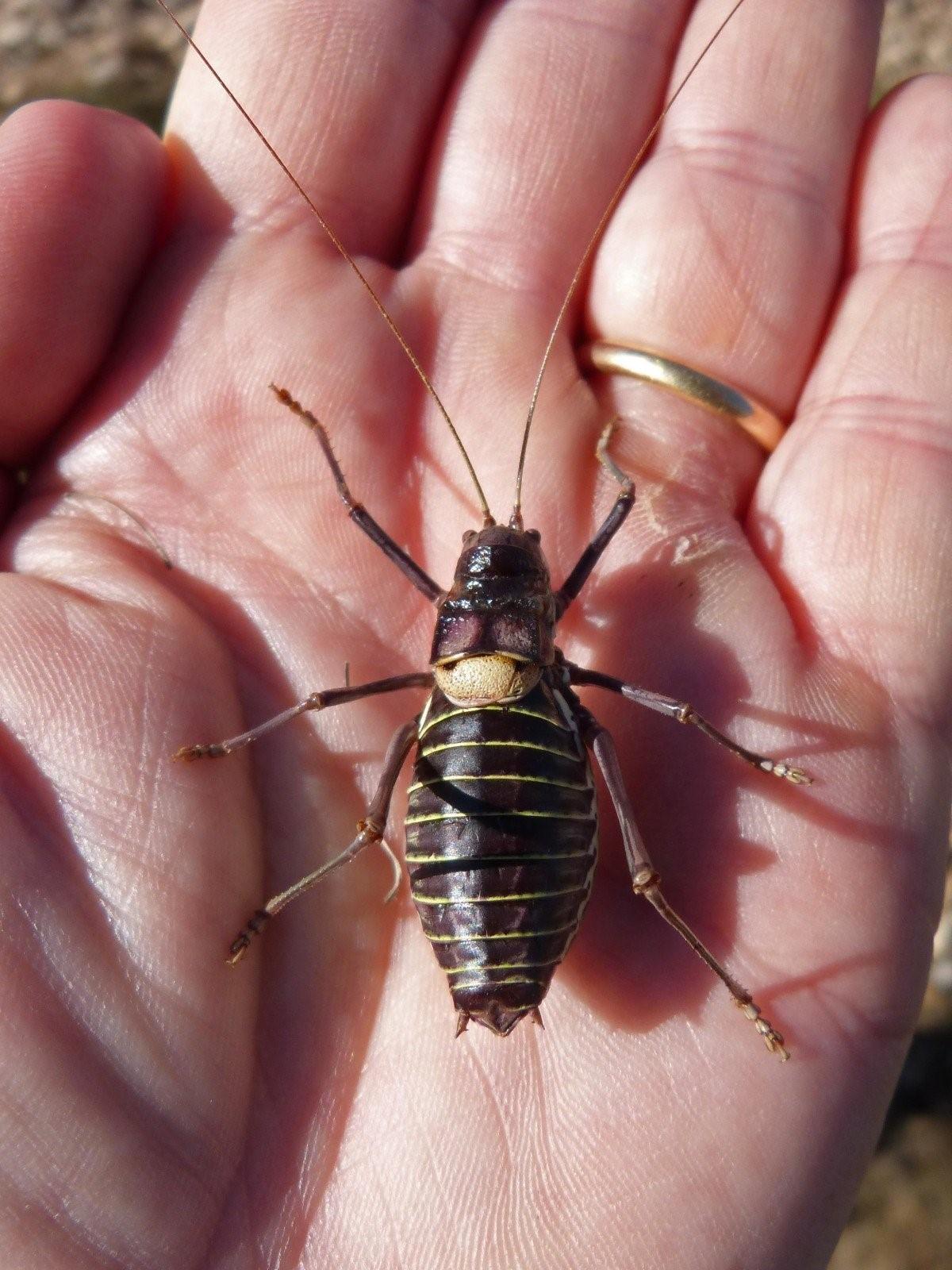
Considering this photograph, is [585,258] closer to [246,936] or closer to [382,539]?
[382,539]

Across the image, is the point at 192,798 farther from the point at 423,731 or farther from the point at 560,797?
the point at 560,797

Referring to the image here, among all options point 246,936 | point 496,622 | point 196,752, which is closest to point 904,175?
point 496,622

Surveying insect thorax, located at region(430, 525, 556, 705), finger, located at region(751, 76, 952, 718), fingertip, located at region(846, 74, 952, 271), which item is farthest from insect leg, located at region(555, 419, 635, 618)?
fingertip, located at region(846, 74, 952, 271)

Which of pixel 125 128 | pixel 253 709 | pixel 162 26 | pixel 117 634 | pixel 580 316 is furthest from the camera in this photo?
pixel 162 26

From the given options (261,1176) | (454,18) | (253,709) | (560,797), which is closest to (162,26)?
(454,18)

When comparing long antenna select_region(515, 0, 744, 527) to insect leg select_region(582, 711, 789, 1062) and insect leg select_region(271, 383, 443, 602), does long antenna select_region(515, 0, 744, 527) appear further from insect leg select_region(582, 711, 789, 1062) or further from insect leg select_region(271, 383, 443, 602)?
insect leg select_region(582, 711, 789, 1062)

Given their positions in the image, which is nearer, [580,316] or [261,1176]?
[261,1176]

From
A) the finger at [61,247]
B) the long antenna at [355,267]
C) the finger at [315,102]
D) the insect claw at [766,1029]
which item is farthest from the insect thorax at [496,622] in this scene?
the finger at [315,102]
